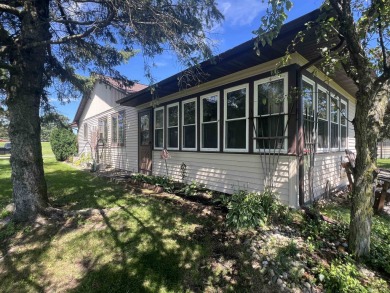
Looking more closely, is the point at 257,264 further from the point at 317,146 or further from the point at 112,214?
the point at 317,146

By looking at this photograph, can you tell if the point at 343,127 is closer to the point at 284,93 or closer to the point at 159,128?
the point at 284,93

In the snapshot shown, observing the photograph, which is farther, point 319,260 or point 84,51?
point 84,51

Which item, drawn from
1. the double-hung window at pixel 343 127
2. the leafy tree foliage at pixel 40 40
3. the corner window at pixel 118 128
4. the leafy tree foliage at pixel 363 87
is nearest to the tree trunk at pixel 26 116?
the leafy tree foliage at pixel 40 40

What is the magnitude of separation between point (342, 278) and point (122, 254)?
2.69 meters

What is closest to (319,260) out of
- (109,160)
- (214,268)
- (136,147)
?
(214,268)

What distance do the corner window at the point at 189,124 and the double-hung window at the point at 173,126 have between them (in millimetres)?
355

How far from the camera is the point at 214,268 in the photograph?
2795 millimetres

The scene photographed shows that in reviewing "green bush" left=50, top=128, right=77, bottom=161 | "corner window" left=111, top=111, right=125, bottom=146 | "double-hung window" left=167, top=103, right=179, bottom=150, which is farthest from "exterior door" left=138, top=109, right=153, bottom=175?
"green bush" left=50, top=128, right=77, bottom=161

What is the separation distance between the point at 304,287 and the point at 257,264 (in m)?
0.56

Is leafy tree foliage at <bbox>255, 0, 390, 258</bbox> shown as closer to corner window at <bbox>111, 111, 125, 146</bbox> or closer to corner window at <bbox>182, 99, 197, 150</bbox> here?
corner window at <bbox>182, 99, 197, 150</bbox>

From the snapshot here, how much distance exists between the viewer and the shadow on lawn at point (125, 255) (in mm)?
2549

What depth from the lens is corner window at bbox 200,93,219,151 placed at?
20.3 feet

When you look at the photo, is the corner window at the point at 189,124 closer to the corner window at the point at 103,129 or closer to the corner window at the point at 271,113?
the corner window at the point at 271,113

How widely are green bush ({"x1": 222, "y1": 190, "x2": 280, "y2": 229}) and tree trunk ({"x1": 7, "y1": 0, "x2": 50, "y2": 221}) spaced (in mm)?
3498
